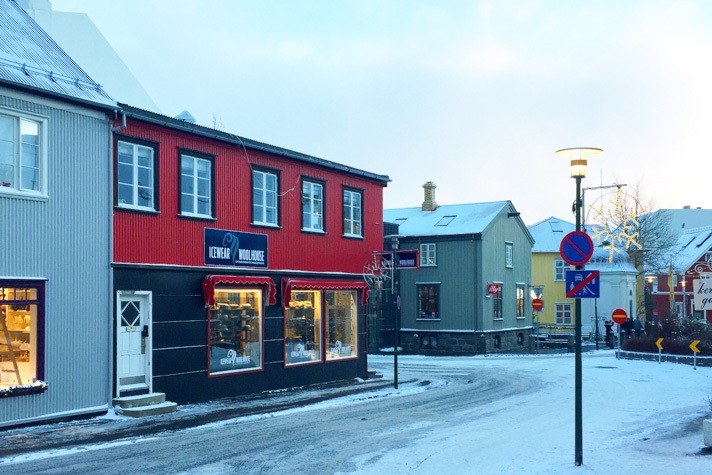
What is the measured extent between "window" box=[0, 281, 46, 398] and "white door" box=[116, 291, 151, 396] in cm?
198

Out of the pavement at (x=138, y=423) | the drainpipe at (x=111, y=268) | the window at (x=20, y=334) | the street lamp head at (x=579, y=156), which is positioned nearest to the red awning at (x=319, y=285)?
the pavement at (x=138, y=423)

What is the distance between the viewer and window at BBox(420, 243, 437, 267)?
→ 39.7 m

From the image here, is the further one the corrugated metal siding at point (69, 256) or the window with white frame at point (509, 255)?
the window with white frame at point (509, 255)

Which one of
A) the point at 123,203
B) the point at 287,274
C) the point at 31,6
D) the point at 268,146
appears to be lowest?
the point at 287,274

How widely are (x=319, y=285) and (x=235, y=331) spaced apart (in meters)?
3.51

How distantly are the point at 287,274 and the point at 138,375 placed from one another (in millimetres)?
5754

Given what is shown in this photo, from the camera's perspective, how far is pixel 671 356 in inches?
1195

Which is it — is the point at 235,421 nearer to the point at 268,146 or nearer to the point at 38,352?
the point at 38,352

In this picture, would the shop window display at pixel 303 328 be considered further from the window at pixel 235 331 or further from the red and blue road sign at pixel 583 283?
the red and blue road sign at pixel 583 283

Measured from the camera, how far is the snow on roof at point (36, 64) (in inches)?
584

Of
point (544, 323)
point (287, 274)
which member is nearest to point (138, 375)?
point (287, 274)

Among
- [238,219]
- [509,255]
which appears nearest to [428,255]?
[509,255]

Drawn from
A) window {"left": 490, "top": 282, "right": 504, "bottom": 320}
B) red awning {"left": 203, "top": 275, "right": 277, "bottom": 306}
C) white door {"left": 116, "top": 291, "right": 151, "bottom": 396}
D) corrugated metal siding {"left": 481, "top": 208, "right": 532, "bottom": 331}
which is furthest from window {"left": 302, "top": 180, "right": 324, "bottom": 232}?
window {"left": 490, "top": 282, "right": 504, "bottom": 320}

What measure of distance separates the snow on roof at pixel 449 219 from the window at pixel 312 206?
1661 centimetres
